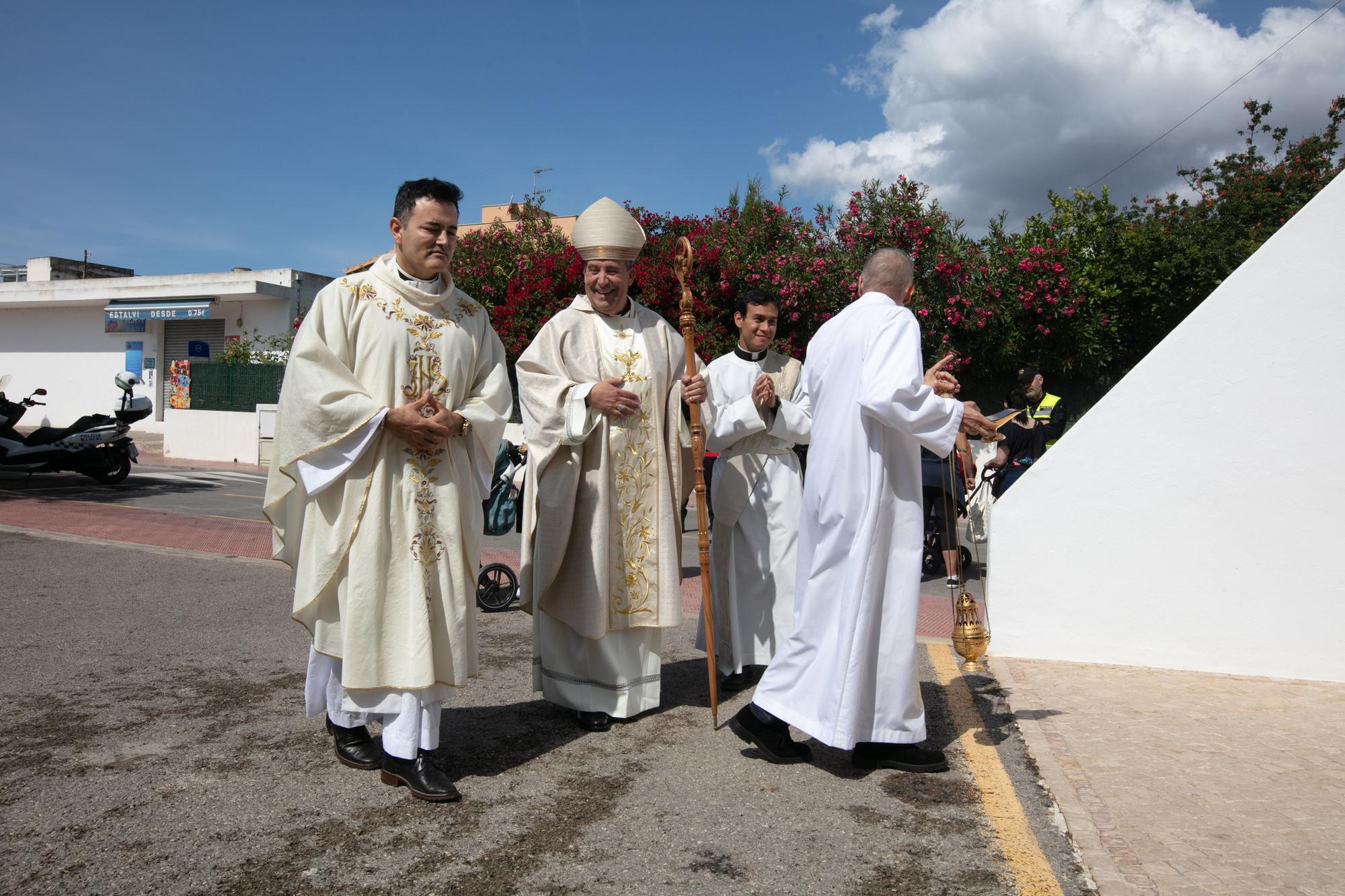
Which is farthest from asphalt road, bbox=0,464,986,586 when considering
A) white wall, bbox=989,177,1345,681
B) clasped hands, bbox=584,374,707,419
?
clasped hands, bbox=584,374,707,419

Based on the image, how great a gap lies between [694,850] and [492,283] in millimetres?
17928

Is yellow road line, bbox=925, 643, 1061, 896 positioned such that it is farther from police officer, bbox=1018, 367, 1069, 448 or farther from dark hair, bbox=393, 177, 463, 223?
police officer, bbox=1018, 367, 1069, 448

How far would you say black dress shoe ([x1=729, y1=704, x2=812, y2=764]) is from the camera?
3969 millimetres

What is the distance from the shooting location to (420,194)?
151 inches

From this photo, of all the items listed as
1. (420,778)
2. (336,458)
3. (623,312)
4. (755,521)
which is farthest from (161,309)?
(420,778)

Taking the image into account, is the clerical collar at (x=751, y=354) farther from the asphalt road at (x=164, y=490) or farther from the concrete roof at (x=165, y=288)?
the concrete roof at (x=165, y=288)

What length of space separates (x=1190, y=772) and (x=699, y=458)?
231cm

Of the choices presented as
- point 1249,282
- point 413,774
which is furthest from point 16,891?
point 1249,282

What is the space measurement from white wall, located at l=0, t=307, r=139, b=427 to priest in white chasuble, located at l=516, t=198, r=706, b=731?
88.6 feet

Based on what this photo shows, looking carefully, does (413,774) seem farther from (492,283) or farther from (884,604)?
(492,283)

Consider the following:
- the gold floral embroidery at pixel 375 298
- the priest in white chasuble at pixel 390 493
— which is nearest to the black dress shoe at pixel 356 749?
the priest in white chasuble at pixel 390 493

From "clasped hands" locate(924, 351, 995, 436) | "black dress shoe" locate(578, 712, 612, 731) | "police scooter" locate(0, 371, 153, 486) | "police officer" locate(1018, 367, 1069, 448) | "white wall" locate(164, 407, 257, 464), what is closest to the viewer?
"clasped hands" locate(924, 351, 995, 436)

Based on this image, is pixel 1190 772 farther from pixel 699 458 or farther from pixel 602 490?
pixel 602 490

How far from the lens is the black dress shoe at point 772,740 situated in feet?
13.0
